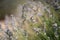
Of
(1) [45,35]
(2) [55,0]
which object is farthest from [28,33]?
(2) [55,0]

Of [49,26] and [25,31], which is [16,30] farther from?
[49,26]

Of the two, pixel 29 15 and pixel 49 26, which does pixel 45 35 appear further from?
pixel 29 15

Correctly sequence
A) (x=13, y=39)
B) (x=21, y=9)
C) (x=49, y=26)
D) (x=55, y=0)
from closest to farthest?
1. (x=13, y=39)
2. (x=49, y=26)
3. (x=21, y=9)
4. (x=55, y=0)

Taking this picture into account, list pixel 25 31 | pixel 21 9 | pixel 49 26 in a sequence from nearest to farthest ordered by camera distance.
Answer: pixel 25 31 → pixel 49 26 → pixel 21 9

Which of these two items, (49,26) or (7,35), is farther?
(49,26)

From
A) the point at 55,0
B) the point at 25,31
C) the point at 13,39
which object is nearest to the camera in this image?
the point at 13,39

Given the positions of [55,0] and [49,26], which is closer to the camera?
[49,26]

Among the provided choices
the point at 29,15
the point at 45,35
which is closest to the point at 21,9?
the point at 29,15

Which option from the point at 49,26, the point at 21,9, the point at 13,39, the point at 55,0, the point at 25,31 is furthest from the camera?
the point at 55,0

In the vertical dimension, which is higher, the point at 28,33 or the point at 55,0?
the point at 55,0
